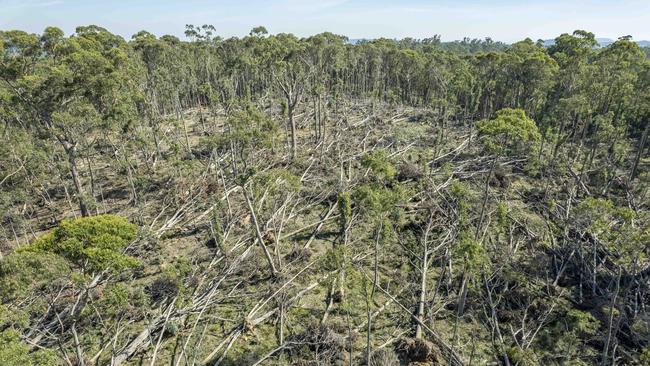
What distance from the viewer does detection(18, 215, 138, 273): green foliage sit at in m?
12.2

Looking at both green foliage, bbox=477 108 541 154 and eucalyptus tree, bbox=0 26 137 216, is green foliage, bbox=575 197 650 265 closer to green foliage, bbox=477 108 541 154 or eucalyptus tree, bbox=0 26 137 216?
green foliage, bbox=477 108 541 154

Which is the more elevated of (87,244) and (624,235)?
(87,244)

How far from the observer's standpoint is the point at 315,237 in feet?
82.3

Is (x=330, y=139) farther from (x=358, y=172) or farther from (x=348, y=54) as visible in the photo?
(x=348, y=54)

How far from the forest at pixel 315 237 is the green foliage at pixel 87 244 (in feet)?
0.19

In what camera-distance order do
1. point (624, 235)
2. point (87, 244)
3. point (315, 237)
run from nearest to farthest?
1. point (624, 235)
2. point (87, 244)
3. point (315, 237)

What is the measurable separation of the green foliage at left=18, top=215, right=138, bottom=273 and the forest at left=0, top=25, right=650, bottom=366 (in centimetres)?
6

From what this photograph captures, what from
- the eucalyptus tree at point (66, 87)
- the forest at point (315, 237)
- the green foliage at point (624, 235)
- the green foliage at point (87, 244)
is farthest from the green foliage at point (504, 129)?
the eucalyptus tree at point (66, 87)

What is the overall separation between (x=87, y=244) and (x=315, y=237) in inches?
576

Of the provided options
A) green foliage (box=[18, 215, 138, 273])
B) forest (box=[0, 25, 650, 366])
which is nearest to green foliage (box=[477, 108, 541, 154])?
forest (box=[0, 25, 650, 366])

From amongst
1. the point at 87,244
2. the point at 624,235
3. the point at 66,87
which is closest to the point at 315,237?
the point at 87,244

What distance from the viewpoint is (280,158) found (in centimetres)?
3650

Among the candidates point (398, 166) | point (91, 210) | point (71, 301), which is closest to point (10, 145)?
point (91, 210)

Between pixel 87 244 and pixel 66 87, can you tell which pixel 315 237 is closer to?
pixel 87 244
